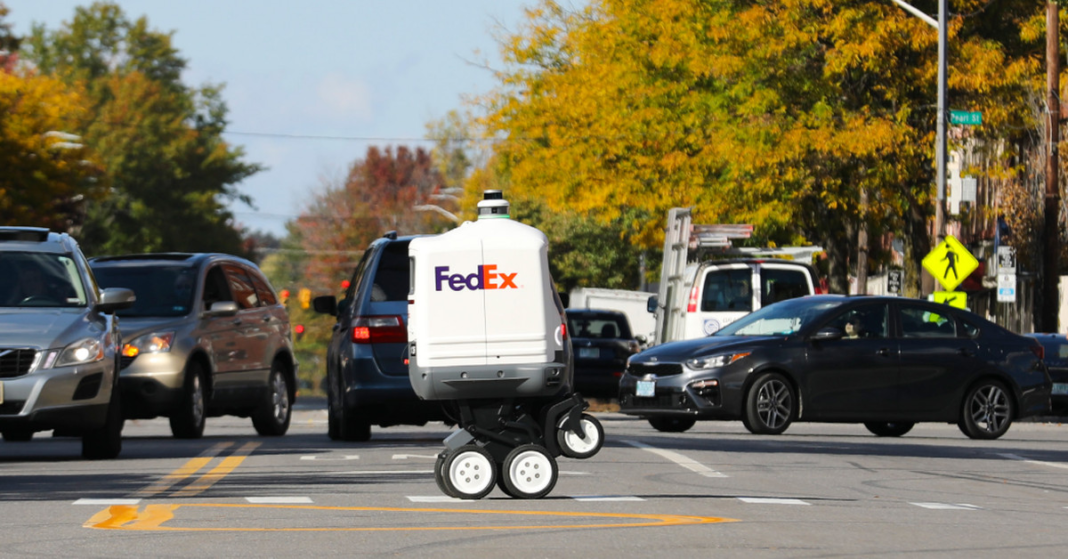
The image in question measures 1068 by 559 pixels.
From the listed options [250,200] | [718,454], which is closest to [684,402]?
[718,454]

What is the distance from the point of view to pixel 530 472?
9.95 meters

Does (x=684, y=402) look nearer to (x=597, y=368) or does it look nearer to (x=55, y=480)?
(x=55, y=480)

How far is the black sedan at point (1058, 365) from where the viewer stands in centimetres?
2773

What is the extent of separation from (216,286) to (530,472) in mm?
9272

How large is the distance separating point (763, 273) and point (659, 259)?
1235 inches

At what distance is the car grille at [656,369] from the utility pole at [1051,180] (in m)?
15.4

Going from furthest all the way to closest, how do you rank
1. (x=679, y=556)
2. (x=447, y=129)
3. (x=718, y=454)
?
(x=447, y=129)
(x=718, y=454)
(x=679, y=556)

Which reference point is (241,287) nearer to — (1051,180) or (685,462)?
(685,462)

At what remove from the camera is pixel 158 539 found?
8547 millimetres

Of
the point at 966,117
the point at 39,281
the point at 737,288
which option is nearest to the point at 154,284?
the point at 39,281

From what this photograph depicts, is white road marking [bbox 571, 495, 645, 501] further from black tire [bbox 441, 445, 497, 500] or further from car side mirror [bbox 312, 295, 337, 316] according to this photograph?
car side mirror [bbox 312, 295, 337, 316]

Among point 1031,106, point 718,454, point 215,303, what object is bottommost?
point 718,454

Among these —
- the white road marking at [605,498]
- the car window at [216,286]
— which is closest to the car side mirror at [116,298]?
the car window at [216,286]

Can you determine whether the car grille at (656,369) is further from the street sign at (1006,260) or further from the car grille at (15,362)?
the street sign at (1006,260)
